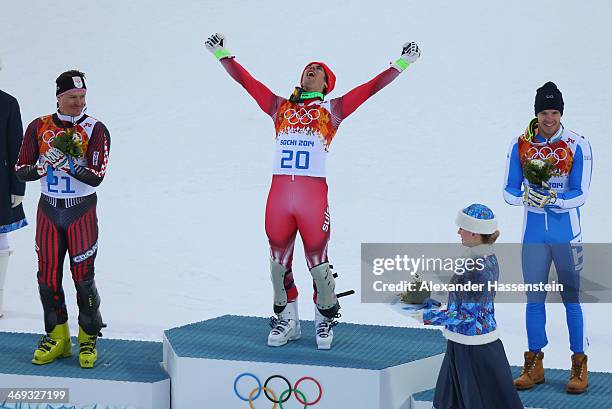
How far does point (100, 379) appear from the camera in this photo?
8031 millimetres

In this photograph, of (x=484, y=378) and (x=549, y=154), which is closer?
(x=484, y=378)

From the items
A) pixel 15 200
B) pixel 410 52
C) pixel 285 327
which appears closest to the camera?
pixel 410 52

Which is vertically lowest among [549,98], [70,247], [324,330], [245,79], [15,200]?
[324,330]

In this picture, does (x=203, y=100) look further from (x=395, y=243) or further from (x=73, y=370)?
(x=73, y=370)

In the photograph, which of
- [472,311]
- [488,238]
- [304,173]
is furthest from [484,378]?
[304,173]

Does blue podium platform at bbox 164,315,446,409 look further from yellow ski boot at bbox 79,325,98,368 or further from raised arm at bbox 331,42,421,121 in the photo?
raised arm at bbox 331,42,421,121

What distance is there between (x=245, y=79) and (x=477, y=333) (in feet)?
8.26

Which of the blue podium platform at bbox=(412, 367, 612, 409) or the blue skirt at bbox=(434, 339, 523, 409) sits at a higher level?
the blue skirt at bbox=(434, 339, 523, 409)

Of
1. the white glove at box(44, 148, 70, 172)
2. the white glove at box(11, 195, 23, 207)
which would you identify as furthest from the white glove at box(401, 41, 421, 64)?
the white glove at box(11, 195, 23, 207)

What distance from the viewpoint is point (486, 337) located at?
279 inches

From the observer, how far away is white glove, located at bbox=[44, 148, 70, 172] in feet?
26.0

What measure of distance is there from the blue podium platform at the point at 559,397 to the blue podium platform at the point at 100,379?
5.52 feet

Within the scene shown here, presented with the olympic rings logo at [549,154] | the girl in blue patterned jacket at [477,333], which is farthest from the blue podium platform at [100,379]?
the olympic rings logo at [549,154]

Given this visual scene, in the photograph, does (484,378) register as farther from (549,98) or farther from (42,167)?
(42,167)
